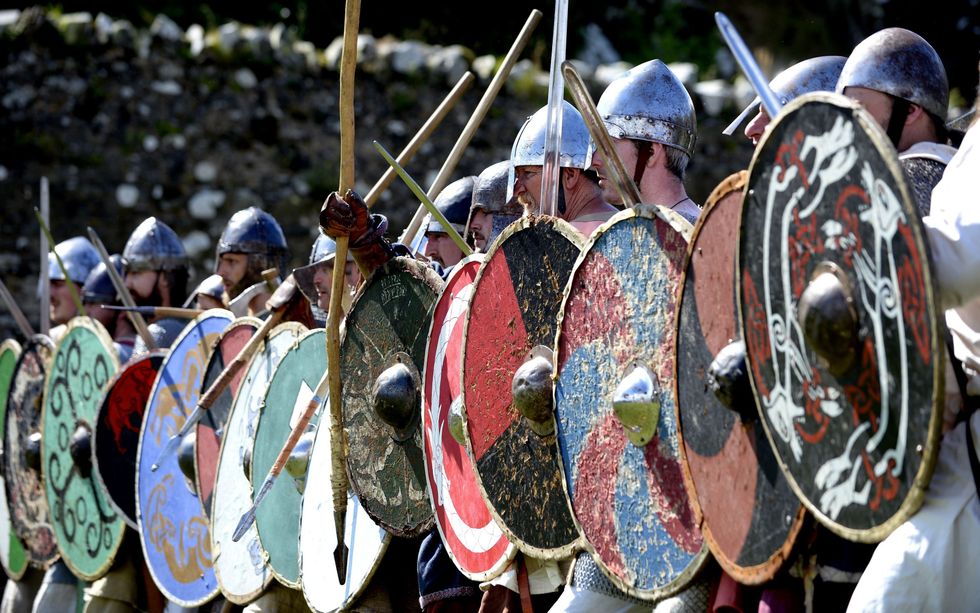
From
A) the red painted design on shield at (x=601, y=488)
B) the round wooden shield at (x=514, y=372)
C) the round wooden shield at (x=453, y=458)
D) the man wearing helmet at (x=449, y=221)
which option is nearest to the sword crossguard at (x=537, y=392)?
the round wooden shield at (x=514, y=372)

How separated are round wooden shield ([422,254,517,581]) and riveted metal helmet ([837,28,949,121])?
1.27 meters

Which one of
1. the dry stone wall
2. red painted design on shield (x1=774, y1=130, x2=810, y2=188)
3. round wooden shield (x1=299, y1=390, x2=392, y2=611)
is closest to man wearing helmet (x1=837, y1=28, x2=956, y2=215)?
red painted design on shield (x1=774, y1=130, x2=810, y2=188)

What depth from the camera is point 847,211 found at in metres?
2.85

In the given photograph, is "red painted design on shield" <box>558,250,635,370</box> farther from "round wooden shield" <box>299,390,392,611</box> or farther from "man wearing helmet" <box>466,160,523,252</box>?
"man wearing helmet" <box>466,160,523,252</box>

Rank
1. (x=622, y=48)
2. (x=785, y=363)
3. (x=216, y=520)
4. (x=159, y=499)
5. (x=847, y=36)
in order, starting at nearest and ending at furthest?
1. (x=785, y=363)
2. (x=216, y=520)
3. (x=159, y=499)
4. (x=847, y=36)
5. (x=622, y=48)

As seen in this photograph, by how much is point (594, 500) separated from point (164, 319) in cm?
394

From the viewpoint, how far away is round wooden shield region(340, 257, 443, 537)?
4.78m

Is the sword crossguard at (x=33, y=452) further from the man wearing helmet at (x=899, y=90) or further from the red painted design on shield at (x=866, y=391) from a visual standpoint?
the red painted design on shield at (x=866, y=391)

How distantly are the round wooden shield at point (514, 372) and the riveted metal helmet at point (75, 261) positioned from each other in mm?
4819

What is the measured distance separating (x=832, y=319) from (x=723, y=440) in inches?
23.1

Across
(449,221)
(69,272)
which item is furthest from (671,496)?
(69,272)

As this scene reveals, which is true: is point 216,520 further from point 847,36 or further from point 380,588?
point 847,36

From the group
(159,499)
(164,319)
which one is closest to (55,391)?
(164,319)

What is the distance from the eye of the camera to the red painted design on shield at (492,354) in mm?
4277
